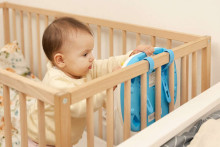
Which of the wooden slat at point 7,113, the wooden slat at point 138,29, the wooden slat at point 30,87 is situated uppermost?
the wooden slat at point 138,29

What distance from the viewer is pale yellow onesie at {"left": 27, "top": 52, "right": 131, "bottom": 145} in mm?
1009

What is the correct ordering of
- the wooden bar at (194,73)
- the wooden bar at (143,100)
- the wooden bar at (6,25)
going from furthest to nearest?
the wooden bar at (6,25) < the wooden bar at (194,73) < the wooden bar at (143,100)

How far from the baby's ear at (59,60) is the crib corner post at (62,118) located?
1.20 feet

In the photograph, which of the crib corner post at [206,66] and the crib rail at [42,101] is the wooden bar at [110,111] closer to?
the crib rail at [42,101]

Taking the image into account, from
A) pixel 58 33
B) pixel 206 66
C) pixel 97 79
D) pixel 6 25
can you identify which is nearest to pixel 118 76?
pixel 97 79

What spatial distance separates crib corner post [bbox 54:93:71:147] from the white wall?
759 millimetres

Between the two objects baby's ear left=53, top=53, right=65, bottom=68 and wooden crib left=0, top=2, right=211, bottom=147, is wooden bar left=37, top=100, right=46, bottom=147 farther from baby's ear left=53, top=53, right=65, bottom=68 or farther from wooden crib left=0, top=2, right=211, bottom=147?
baby's ear left=53, top=53, right=65, bottom=68

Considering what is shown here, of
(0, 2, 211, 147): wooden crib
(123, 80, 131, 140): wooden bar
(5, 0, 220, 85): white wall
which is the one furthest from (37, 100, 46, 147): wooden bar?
(5, 0, 220, 85): white wall

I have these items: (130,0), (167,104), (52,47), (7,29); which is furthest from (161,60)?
(7,29)

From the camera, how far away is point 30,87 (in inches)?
34.5

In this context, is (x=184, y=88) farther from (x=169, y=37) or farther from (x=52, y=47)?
(x=52, y=47)

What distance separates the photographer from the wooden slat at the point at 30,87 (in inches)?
32.5

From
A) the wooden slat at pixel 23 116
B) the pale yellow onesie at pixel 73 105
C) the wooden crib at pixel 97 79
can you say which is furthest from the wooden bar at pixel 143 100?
the wooden slat at pixel 23 116

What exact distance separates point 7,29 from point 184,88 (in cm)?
141
